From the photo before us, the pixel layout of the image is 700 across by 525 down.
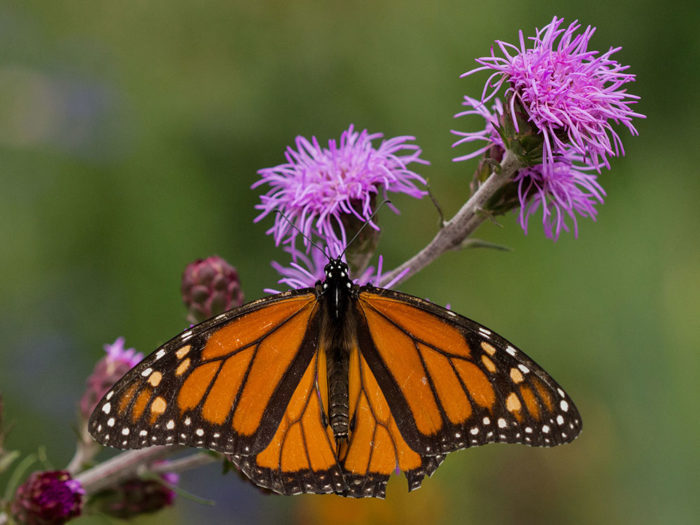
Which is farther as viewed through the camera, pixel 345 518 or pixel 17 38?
pixel 17 38

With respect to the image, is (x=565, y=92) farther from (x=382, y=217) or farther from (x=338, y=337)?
(x=382, y=217)

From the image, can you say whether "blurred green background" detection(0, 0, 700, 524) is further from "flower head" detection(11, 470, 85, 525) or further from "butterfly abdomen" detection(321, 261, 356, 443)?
"butterfly abdomen" detection(321, 261, 356, 443)

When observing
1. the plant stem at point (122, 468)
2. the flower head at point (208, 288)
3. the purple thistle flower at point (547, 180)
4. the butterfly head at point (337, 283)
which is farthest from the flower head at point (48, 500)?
the purple thistle flower at point (547, 180)

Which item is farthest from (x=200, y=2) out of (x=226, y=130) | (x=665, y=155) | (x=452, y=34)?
(x=665, y=155)

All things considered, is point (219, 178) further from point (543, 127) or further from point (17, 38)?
point (543, 127)

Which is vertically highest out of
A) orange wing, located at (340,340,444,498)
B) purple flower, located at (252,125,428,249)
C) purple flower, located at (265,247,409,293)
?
purple flower, located at (252,125,428,249)

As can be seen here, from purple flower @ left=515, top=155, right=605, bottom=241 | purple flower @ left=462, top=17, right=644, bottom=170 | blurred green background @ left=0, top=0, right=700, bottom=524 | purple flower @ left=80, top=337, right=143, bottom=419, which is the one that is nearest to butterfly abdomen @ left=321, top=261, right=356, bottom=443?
purple flower @ left=515, top=155, right=605, bottom=241

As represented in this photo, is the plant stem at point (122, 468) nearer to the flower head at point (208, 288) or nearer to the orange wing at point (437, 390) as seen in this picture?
the flower head at point (208, 288)
